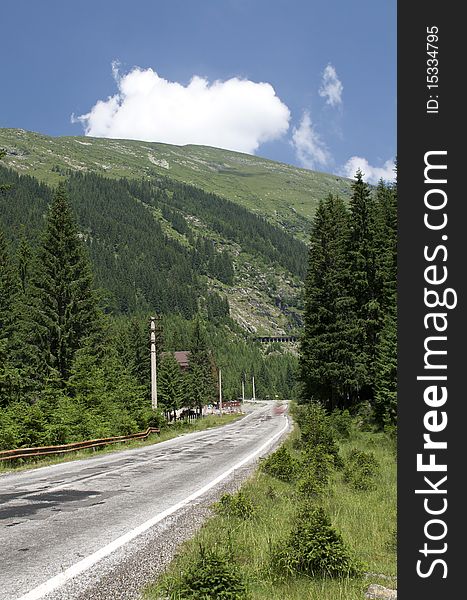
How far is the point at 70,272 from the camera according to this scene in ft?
119

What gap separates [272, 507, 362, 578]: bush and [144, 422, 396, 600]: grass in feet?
0.45

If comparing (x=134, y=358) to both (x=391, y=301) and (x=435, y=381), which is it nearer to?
(x=391, y=301)

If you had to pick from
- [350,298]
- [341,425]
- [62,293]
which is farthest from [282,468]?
[62,293]

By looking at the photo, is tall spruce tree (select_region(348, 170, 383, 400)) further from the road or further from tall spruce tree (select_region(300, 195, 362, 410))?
the road

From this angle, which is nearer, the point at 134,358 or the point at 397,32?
the point at 397,32

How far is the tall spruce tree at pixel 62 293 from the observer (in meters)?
35.0

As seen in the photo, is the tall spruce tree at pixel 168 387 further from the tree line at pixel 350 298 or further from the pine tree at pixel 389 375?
the pine tree at pixel 389 375

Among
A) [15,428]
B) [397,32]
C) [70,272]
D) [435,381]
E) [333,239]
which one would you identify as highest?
[333,239]

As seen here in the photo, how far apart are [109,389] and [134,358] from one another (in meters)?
34.4

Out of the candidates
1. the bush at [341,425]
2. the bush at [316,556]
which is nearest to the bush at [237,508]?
the bush at [316,556]

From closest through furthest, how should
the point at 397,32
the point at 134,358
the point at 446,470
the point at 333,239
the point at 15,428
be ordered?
the point at 446,470 → the point at 397,32 → the point at 15,428 → the point at 333,239 → the point at 134,358

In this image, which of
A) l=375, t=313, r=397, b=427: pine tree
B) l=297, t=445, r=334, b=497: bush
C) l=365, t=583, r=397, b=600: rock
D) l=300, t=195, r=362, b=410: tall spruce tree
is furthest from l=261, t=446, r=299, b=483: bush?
l=300, t=195, r=362, b=410: tall spruce tree

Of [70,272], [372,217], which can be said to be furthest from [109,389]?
[372,217]

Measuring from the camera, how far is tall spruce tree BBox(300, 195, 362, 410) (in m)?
33.9
